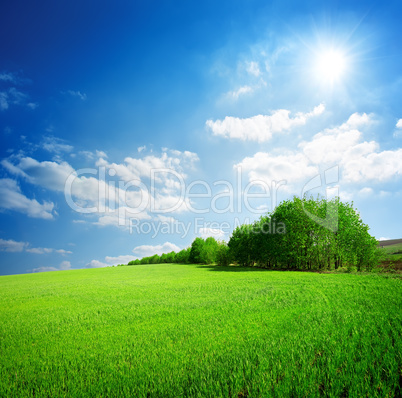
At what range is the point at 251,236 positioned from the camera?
171 ft

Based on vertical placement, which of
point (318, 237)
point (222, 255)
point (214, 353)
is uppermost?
point (318, 237)

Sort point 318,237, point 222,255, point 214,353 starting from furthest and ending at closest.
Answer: point 222,255 → point 318,237 → point 214,353

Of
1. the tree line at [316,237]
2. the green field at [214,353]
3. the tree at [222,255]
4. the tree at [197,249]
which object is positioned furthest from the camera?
the tree at [197,249]

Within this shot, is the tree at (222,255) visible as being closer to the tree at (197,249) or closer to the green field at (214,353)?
the tree at (197,249)

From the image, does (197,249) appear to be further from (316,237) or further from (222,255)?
(316,237)

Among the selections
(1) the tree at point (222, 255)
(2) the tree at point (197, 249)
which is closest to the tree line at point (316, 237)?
(1) the tree at point (222, 255)

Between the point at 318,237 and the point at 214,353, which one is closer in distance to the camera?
the point at 214,353

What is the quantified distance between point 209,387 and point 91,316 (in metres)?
8.04

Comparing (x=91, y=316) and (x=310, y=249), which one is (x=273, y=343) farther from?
(x=310, y=249)

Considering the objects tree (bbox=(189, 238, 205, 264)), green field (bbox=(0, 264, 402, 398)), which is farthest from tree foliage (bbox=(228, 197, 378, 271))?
tree (bbox=(189, 238, 205, 264))

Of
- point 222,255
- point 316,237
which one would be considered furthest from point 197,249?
point 316,237

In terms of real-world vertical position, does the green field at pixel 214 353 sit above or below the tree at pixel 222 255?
above

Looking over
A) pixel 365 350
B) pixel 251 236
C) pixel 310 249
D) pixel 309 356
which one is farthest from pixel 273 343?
pixel 251 236

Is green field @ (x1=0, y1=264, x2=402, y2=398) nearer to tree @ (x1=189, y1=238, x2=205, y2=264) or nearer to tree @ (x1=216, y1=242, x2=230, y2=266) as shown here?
tree @ (x1=216, y1=242, x2=230, y2=266)
